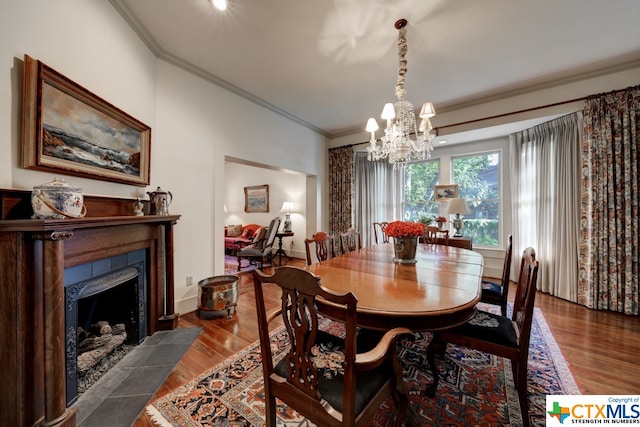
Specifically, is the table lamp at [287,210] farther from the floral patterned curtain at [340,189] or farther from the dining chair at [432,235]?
the dining chair at [432,235]

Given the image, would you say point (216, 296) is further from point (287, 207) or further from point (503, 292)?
point (287, 207)

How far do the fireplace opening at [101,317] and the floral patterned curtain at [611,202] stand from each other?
477 cm

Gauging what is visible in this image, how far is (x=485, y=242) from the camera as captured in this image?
4.20 meters

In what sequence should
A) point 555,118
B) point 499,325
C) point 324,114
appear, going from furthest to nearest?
point 324,114 → point 555,118 → point 499,325

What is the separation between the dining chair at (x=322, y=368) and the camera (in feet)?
2.64

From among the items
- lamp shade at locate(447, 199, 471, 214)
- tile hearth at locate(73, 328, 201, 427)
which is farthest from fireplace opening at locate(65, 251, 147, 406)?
lamp shade at locate(447, 199, 471, 214)

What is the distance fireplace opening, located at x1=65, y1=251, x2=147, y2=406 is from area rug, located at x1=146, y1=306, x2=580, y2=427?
587 mm

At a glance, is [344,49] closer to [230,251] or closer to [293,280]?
[293,280]

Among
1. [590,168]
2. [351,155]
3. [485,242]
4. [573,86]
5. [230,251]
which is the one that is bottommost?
[230,251]

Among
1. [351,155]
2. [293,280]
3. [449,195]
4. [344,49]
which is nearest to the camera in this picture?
[293,280]

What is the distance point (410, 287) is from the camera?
1.36 m

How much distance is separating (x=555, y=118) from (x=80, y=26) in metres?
4.97

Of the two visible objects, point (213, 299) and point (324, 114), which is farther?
point (324, 114)

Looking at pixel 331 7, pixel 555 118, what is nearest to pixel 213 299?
pixel 331 7
